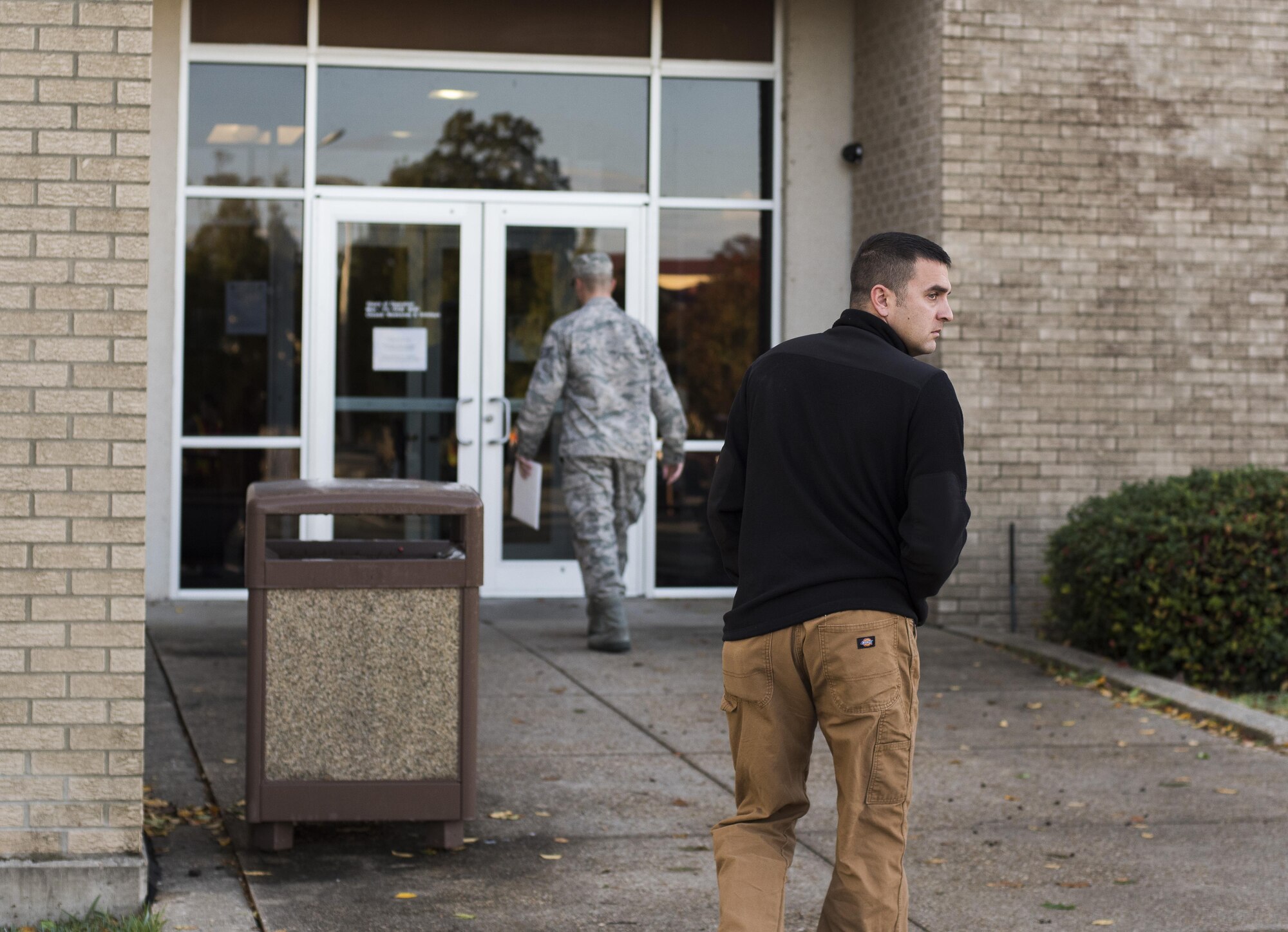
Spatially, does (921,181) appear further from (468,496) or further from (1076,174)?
(468,496)

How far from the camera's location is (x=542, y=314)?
421 inches

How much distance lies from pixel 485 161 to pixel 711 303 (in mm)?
1845

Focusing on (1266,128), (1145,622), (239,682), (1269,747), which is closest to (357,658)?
(239,682)

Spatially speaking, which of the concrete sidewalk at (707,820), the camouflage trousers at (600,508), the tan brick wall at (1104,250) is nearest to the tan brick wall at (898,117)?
the tan brick wall at (1104,250)

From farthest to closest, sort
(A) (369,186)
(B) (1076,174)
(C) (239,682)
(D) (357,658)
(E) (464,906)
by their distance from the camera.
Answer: (A) (369,186), (B) (1076,174), (C) (239,682), (D) (357,658), (E) (464,906)

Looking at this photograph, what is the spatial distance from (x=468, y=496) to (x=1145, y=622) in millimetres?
4687

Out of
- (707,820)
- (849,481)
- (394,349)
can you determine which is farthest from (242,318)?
(849,481)

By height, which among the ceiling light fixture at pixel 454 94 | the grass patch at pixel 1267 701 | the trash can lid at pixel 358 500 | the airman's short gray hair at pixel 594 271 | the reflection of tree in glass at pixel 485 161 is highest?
the ceiling light fixture at pixel 454 94

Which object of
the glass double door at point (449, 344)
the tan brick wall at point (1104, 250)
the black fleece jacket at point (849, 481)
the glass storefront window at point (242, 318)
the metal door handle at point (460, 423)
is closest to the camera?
the black fleece jacket at point (849, 481)

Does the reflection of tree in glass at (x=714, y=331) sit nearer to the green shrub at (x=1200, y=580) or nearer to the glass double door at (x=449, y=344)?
the glass double door at (x=449, y=344)

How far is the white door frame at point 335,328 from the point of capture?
10.4 m

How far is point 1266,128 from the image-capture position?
9891 millimetres

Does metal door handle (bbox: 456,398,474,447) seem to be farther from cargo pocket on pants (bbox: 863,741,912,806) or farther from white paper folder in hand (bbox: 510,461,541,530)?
cargo pocket on pants (bbox: 863,741,912,806)

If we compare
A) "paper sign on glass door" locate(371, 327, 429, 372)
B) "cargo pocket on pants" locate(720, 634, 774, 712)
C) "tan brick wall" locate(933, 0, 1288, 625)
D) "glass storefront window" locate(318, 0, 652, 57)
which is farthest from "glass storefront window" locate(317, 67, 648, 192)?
"cargo pocket on pants" locate(720, 634, 774, 712)
